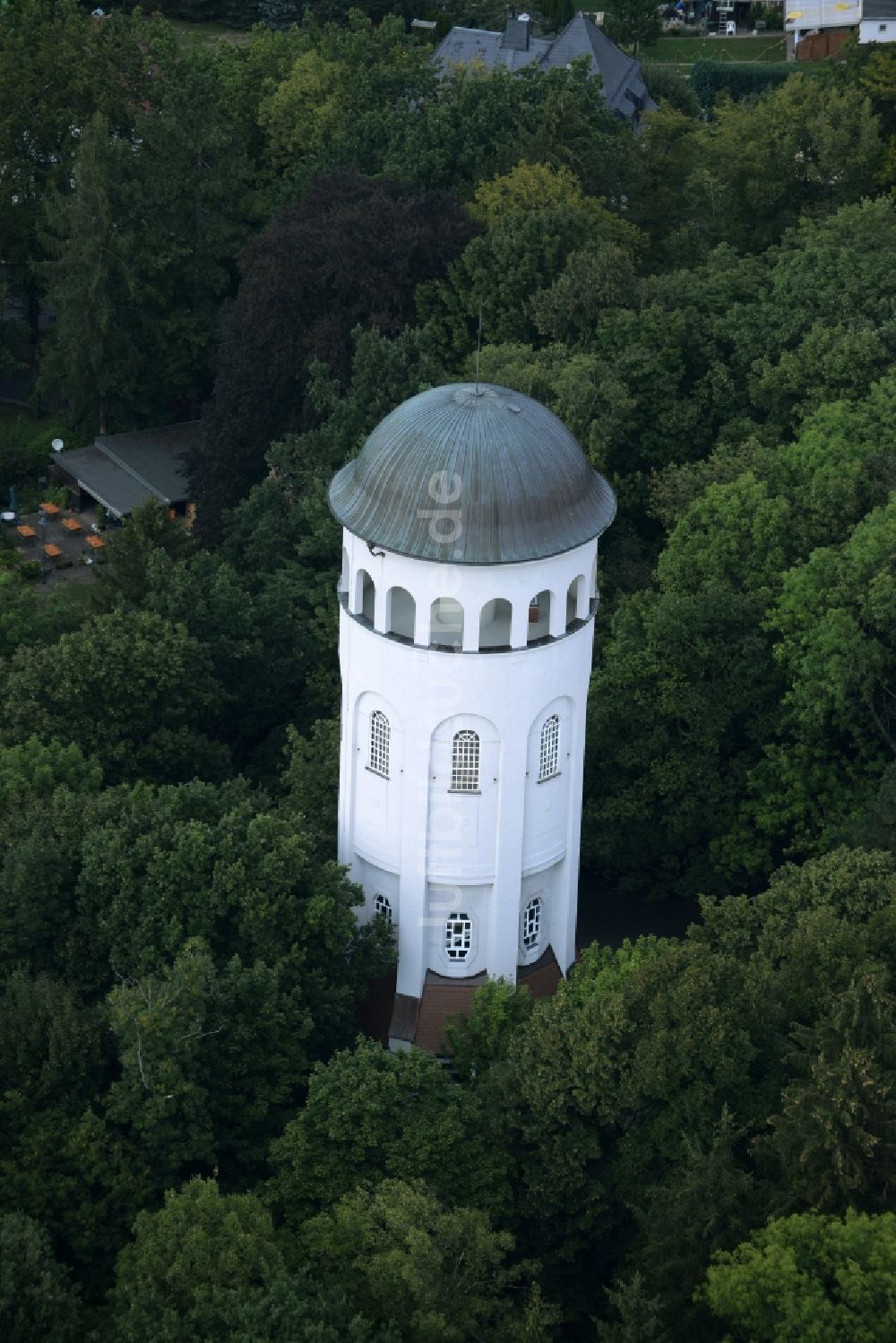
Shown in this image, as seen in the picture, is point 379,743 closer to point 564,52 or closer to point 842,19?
point 564,52

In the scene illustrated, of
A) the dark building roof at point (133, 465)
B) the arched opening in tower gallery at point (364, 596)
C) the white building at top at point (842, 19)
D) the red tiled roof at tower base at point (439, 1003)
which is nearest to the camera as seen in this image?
the arched opening in tower gallery at point (364, 596)

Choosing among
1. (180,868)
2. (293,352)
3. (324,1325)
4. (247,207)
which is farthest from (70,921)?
(247,207)

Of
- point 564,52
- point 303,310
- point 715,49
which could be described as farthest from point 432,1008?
point 715,49

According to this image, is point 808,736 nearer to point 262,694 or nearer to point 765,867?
point 765,867

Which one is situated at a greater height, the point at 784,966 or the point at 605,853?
the point at 784,966

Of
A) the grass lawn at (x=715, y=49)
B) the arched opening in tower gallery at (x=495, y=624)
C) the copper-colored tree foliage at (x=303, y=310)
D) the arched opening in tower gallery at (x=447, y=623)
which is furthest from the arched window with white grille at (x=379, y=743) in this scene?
the grass lawn at (x=715, y=49)

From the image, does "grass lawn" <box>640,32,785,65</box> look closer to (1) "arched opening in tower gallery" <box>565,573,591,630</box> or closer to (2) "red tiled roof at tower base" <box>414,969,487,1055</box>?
(1) "arched opening in tower gallery" <box>565,573,591,630</box>

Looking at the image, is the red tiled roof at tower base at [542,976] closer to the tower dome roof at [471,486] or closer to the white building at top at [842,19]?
the tower dome roof at [471,486]
